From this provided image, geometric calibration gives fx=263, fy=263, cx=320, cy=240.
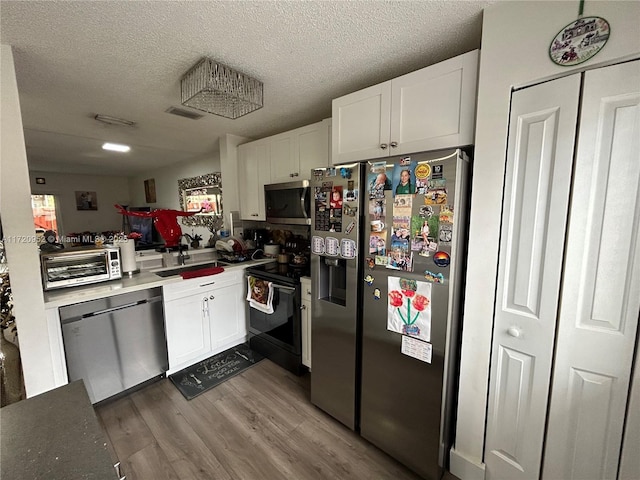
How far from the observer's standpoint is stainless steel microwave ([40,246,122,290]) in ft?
5.89

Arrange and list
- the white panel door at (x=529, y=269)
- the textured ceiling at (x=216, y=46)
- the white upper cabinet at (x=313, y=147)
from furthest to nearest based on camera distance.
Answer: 1. the white upper cabinet at (x=313, y=147)
2. the textured ceiling at (x=216, y=46)
3. the white panel door at (x=529, y=269)

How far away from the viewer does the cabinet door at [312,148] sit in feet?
7.57

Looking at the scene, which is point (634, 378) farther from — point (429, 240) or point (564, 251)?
point (429, 240)

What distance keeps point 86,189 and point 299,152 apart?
597 cm

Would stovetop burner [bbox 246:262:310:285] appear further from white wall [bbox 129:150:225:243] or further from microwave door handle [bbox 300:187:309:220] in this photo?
white wall [bbox 129:150:225:243]

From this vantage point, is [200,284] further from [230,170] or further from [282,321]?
[230,170]

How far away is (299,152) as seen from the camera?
8.29 ft

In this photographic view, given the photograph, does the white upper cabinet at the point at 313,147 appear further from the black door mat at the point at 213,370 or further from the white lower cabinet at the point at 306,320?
the black door mat at the point at 213,370

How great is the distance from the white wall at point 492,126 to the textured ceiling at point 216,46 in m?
0.22

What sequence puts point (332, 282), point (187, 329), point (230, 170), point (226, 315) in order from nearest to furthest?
point (332, 282), point (187, 329), point (226, 315), point (230, 170)

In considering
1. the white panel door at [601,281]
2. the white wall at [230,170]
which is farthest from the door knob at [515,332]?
the white wall at [230,170]

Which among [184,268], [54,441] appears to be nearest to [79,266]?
[184,268]

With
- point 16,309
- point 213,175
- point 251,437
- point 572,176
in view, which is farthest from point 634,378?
point 213,175

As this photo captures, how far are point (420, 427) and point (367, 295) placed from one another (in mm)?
743
